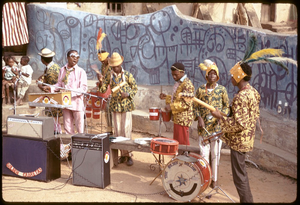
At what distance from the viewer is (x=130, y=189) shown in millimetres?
5352

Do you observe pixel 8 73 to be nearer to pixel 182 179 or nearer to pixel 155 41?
pixel 155 41

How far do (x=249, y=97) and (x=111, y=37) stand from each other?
839 centimetres

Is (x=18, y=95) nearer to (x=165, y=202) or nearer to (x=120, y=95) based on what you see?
(x=120, y=95)

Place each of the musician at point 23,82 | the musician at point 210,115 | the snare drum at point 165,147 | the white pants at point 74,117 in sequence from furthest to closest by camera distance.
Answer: the musician at point 23,82, the white pants at point 74,117, the musician at point 210,115, the snare drum at point 165,147

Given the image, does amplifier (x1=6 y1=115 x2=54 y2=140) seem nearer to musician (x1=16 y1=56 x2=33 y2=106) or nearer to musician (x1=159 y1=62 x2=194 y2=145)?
musician (x1=159 y1=62 x2=194 y2=145)

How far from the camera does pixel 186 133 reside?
18.5 feet

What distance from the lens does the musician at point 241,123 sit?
161 inches

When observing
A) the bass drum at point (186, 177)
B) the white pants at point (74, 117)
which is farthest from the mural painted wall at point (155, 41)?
the bass drum at point (186, 177)

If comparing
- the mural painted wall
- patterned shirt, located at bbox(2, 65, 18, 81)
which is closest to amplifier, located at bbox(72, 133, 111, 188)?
the mural painted wall

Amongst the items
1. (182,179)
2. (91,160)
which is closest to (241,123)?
(182,179)

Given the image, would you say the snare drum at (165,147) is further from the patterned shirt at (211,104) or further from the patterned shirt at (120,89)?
the patterned shirt at (120,89)

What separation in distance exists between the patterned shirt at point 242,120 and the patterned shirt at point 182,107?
1274 millimetres

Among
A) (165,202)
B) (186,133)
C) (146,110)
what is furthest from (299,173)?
(146,110)

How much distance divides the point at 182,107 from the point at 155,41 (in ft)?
19.4
